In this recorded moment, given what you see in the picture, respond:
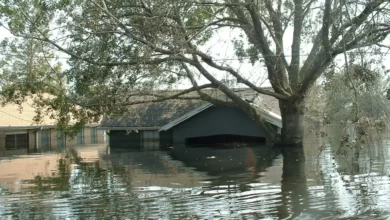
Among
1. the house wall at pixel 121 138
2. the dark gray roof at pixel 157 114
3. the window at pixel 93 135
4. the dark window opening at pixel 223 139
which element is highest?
the dark gray roof at pixel 157 114

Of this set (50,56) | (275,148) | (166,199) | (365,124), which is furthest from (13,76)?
(365,124)

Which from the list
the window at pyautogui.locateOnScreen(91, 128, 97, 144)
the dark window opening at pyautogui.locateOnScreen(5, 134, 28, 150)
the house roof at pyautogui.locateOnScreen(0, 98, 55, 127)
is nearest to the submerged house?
the house roof at pyautogui.locateOnScreen(0, 98, 55, 127)

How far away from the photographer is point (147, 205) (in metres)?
10.9

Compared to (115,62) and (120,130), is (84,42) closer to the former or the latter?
(115,62)

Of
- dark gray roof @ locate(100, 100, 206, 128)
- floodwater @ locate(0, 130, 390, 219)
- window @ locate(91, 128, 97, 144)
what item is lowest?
floodwater @ locate(0, 130, 390, 219)

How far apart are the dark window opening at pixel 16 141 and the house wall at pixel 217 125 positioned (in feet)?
43.0

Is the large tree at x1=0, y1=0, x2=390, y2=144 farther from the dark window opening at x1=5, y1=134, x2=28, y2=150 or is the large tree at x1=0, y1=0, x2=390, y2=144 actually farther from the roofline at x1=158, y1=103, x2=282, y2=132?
the dark window opening at x1=5, y1=134, x2=28, y2=150

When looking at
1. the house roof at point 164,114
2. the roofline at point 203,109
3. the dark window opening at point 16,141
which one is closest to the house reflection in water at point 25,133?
the dark window opening at point 16,141

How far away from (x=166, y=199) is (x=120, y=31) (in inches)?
276

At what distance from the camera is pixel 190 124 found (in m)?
33.3

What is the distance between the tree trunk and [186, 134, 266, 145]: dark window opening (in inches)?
175

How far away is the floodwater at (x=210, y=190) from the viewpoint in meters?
9.89

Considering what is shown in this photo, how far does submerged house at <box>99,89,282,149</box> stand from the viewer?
30.9 m

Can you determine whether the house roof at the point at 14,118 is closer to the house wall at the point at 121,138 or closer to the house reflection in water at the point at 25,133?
A: the house reflection in water at the point at 25,133
